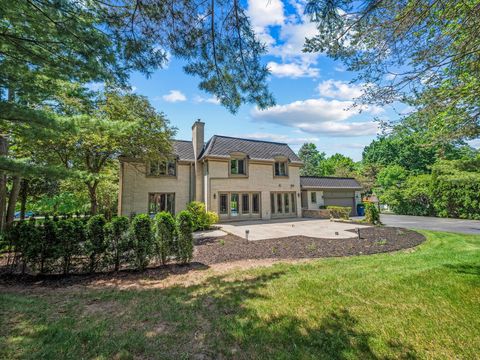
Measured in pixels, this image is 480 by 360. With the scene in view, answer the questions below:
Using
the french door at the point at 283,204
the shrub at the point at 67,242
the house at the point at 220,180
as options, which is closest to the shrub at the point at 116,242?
the shrub at the point at 67,242

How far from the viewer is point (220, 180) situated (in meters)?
17.7

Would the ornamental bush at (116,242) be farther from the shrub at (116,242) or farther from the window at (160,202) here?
the window at (160,202)

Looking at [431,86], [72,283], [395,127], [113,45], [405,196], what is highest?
[113,45]

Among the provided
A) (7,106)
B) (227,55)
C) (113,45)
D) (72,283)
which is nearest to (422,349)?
(227,55)

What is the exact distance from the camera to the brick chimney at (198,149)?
1813 centimetres

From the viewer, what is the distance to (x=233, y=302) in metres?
4.21

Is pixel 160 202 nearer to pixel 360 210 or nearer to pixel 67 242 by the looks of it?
pixel 67 242

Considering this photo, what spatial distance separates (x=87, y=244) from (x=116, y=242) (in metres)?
0.71

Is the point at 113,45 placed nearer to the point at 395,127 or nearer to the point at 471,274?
the point at 395,127

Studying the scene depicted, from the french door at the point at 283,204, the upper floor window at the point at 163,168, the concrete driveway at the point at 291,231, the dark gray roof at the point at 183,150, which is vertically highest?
the dark gray roof at the point at 183,150

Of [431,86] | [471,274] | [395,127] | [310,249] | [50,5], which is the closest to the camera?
[50,5]

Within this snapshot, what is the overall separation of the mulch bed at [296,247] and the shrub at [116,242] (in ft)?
7.98

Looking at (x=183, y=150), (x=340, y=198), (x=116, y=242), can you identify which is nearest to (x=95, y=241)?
(x=116, y=242)

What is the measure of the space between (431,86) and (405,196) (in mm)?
26270
